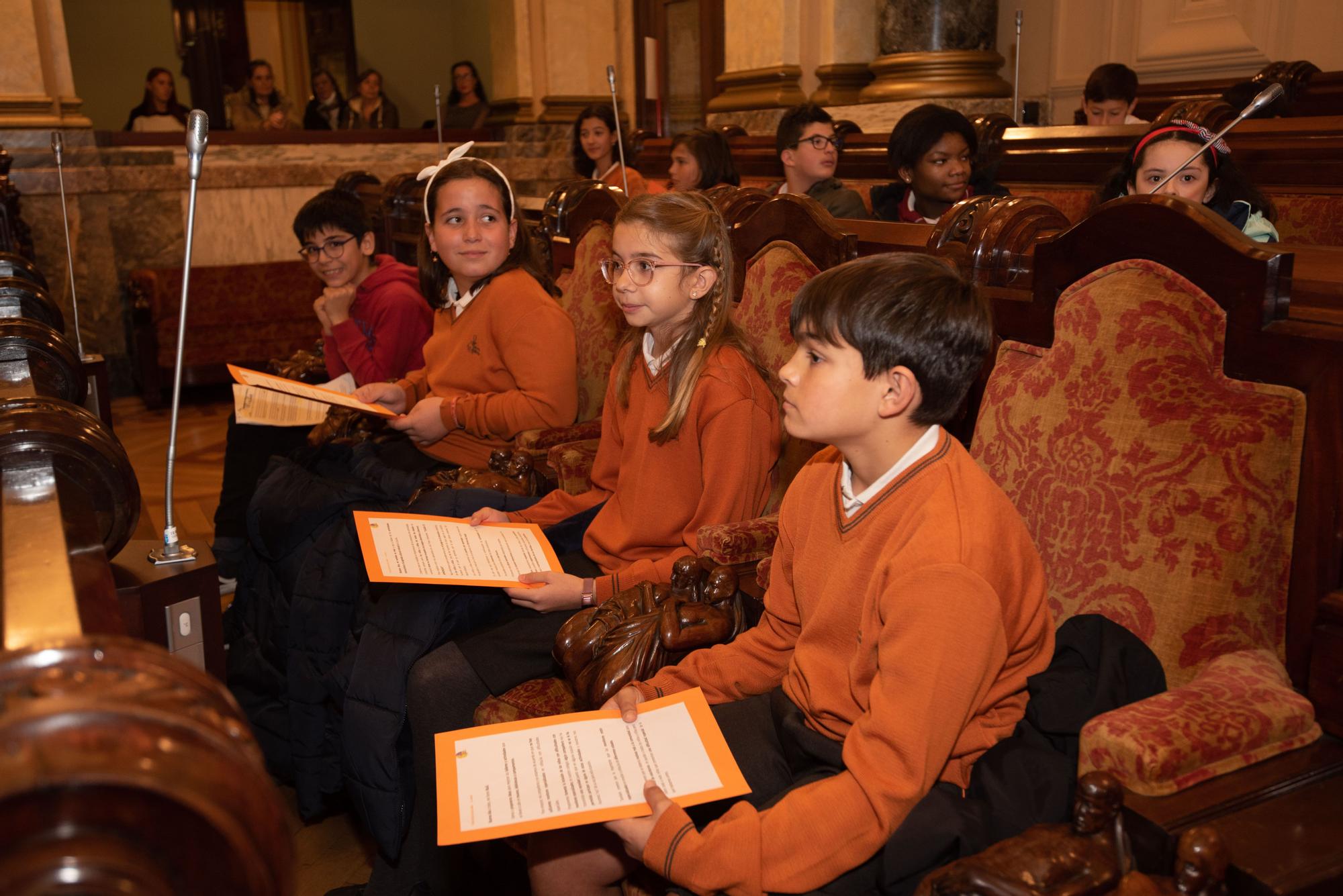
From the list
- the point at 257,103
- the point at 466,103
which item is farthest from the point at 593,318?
the point at 257,103

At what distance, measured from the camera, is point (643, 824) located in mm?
1258

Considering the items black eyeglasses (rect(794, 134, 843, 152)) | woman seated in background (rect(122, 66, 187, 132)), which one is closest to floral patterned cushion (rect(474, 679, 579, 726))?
black eyeglasses (rect(794, 134, 843, 152))

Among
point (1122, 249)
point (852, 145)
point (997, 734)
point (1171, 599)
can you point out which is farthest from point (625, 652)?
point (852, 145)

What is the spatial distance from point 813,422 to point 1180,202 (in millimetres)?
607

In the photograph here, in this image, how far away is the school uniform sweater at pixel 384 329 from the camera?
344 centimetres

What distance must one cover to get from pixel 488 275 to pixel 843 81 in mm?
3928

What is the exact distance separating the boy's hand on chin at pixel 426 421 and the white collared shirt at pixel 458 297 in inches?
11.5

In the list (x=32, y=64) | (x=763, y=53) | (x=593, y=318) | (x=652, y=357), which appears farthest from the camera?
(x=32, y=64)

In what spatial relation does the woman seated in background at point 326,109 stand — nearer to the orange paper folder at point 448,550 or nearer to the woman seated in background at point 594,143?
the woman seated in background at point 594,143

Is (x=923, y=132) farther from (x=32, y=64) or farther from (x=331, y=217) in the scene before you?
(x=32, y=64)

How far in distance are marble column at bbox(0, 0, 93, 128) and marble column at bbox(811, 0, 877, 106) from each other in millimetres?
4761

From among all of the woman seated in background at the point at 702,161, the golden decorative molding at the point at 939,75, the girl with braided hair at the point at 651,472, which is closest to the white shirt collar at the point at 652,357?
the girl with braided hair at the point at 651,472

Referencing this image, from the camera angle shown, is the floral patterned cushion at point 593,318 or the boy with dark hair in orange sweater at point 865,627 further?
the floral patterned cushion at point 593,318

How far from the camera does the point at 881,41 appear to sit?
19.2ft
